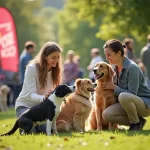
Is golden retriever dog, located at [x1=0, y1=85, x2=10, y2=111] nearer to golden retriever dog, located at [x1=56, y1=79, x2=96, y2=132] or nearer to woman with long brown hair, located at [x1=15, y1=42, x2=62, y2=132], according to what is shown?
golden retriever dog, located at [x1=56, y1=79, x2=96, y2=132]

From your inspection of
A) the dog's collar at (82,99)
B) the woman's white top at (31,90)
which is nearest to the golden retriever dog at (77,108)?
the dog's collar at (82,99)

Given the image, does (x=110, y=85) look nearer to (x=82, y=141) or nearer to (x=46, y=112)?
(x=46, y=112)

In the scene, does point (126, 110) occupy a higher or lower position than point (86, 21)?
lower

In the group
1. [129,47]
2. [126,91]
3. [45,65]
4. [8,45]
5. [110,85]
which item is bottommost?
[126,91]

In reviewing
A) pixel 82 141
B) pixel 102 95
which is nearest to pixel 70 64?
pixel 102 95

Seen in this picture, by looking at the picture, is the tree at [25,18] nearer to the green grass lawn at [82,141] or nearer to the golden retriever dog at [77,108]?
the golden retriever dog at [77,108]

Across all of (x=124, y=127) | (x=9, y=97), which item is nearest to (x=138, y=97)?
(x=124, y=127)

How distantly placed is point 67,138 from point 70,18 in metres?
52.3

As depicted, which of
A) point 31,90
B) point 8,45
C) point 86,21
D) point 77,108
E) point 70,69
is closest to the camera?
point 31,90

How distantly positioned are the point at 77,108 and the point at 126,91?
93 centimetres

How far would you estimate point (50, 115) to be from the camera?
852cm

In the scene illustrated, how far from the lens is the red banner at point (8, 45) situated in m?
20.0

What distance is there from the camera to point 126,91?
29.5ft

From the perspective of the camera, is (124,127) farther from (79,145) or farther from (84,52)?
(84,52)
